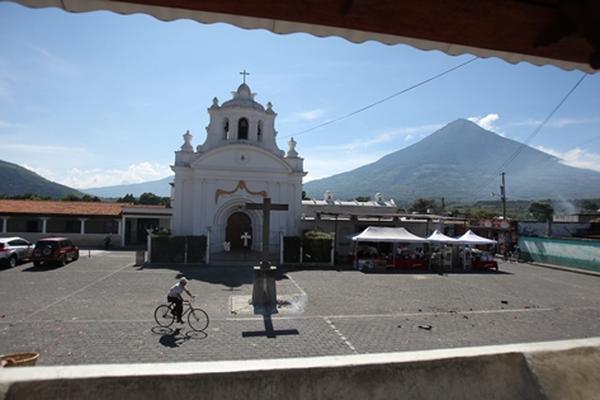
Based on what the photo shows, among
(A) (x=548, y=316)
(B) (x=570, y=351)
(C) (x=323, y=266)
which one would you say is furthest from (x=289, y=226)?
(B) (x=570, y=351)

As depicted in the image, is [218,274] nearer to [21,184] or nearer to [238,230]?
[238,230]

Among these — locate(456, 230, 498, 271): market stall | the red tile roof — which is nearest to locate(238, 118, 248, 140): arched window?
Answer: the red tile roof

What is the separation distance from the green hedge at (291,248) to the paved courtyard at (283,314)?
3.89 meters

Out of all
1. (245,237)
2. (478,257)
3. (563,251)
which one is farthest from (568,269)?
(245,237)

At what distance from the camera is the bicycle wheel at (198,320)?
1087 centimetres

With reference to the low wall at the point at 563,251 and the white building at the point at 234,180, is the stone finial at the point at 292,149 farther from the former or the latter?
the low wall at the point at 563,251

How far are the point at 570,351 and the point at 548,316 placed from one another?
12.4m

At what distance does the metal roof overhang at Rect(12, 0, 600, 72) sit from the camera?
8.95ft

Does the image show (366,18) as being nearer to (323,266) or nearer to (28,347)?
(28,347)

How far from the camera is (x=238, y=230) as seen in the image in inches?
1193

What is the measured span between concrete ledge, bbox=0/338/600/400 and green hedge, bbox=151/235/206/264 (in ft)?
75.4

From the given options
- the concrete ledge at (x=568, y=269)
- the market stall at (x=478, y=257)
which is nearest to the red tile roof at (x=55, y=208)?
the market stall at (x=478, y=257)

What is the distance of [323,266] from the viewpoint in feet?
82.8

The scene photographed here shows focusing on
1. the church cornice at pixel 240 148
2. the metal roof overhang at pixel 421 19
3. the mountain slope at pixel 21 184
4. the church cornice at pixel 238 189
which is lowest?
the metal roof overhang at pixel 421 19
